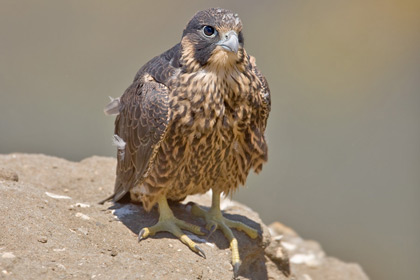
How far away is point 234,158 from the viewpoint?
141 inches

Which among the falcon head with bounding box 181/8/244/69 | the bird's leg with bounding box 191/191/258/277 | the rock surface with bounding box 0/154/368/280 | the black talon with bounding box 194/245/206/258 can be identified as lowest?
the rock surface with bounding box 0/154/368/280

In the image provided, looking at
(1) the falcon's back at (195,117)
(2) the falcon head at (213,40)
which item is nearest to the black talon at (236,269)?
(1) the falcon's back at (195,117)

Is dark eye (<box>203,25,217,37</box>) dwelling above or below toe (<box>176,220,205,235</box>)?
above

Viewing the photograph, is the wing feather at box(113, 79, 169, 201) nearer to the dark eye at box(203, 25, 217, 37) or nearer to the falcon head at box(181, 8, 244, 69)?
the falcon head at box(181, 8, 244, 69)

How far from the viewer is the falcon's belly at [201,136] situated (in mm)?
3305

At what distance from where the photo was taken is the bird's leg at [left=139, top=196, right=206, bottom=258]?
3461 mm

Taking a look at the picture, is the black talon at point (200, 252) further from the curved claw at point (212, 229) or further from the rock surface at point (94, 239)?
the curved claw at point (212, 229)

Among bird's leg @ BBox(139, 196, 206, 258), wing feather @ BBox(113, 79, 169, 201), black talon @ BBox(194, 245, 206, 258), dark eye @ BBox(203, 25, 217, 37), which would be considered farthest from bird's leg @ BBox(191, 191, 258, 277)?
dark eye @ BBox(203, 25, 217, 37)

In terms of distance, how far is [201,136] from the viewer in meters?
3.35

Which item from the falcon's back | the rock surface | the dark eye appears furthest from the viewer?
the falcon's back

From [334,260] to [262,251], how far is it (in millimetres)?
1416

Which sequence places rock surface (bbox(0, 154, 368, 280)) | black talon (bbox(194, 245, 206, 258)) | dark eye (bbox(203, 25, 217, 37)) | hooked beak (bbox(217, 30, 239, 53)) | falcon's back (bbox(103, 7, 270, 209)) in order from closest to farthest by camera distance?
rock surface (bbox(0, 154, 368, 280)) < hooked beak (bbox(217, 30, 239, 53)) < dark eye (bbox(203, 25, 217, 37)) < falcon's back (bbox(103, 7, 270, 209)) < black talon (bbox(194, 245, 206, 258))

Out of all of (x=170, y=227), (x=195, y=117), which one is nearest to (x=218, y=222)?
(x=170, y=227)

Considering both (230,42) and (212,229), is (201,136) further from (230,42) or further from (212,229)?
(212,229)
